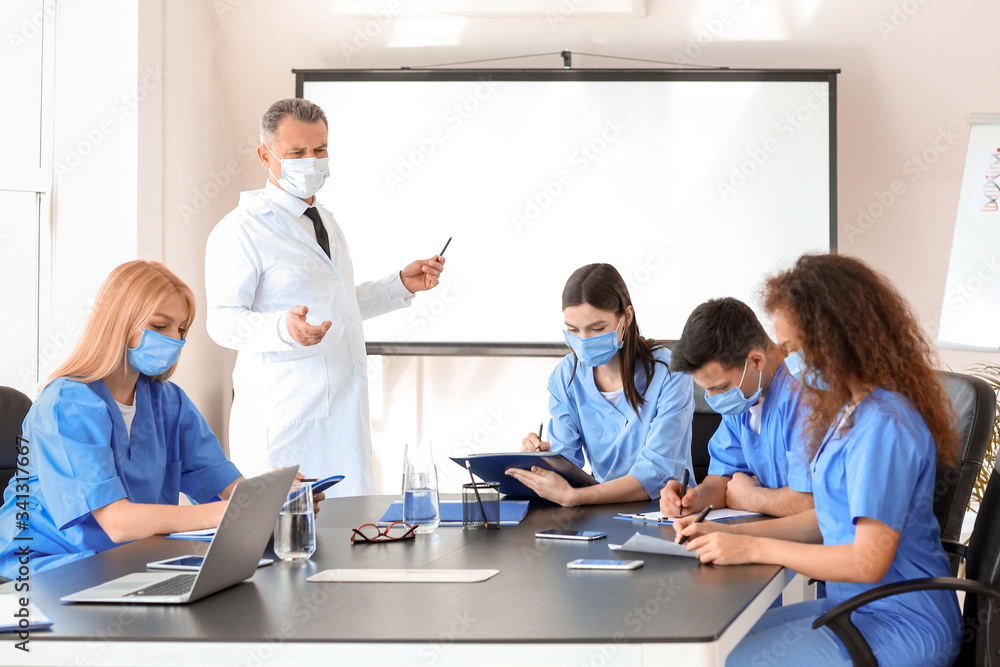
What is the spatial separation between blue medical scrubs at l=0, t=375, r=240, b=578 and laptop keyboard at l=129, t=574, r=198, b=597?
0.44 metres

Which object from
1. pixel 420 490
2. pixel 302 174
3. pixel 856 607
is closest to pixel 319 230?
pixel 302 174

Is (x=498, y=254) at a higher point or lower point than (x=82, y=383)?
higher

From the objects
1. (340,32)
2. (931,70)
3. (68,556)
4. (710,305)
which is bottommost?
(68,556)

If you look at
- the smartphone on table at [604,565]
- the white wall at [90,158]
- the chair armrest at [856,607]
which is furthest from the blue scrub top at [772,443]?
the white wall at [90,158]

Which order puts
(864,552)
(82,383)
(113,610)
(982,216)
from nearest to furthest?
(113,610), (864,552), (82,383), (982,216)

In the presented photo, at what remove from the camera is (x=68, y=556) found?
1747 millimetres

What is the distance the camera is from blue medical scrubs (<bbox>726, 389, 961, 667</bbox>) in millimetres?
1519

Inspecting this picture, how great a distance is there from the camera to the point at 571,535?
5.75 feet

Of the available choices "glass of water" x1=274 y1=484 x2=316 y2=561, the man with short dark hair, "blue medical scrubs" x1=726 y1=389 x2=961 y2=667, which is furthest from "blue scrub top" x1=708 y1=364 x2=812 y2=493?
"glass of water" x1=274 y1=484 x2=316 y2=561

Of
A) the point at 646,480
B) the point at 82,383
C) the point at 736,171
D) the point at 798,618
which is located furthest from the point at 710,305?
the point at 736,171

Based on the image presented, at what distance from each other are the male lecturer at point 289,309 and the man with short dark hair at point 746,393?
115 cm

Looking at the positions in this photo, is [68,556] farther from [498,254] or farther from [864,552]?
[498,254]

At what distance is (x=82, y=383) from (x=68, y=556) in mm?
341

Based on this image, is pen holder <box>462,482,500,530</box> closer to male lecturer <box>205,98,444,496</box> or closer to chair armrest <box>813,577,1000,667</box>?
chair armrest <box>813,577,1000,667</box>
